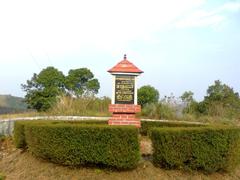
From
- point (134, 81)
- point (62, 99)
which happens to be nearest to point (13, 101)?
point (62, 99)

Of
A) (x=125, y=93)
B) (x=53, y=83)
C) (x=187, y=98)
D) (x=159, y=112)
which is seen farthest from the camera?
(x=53, y=83)

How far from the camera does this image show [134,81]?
8344 millimetres

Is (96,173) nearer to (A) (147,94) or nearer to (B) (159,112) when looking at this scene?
(B) (159,112)

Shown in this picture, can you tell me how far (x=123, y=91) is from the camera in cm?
828

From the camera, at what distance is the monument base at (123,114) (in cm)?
809

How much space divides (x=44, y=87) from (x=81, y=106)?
20.6m

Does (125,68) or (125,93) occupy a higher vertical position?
(125,68)

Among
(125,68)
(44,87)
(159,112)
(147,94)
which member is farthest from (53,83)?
(125,68)

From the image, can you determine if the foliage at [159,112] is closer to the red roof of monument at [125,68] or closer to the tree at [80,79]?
the red roof of monument at [125,68]

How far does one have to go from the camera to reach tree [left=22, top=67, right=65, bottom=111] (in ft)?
112

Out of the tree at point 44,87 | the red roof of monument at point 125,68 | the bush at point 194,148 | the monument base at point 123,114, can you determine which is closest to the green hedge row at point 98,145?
the bush at point 194,148

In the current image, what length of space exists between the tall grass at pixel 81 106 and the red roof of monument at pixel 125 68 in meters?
6.93

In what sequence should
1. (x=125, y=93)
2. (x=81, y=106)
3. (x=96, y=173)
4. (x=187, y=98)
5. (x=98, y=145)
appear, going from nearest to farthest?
(x=98, y=145) → (x=96, y=173) → (x=125, y=93) → (x=81, y=106) → (x=187, y=98)

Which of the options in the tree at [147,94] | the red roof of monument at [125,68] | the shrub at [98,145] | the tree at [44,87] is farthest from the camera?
the tree at [44,87]
